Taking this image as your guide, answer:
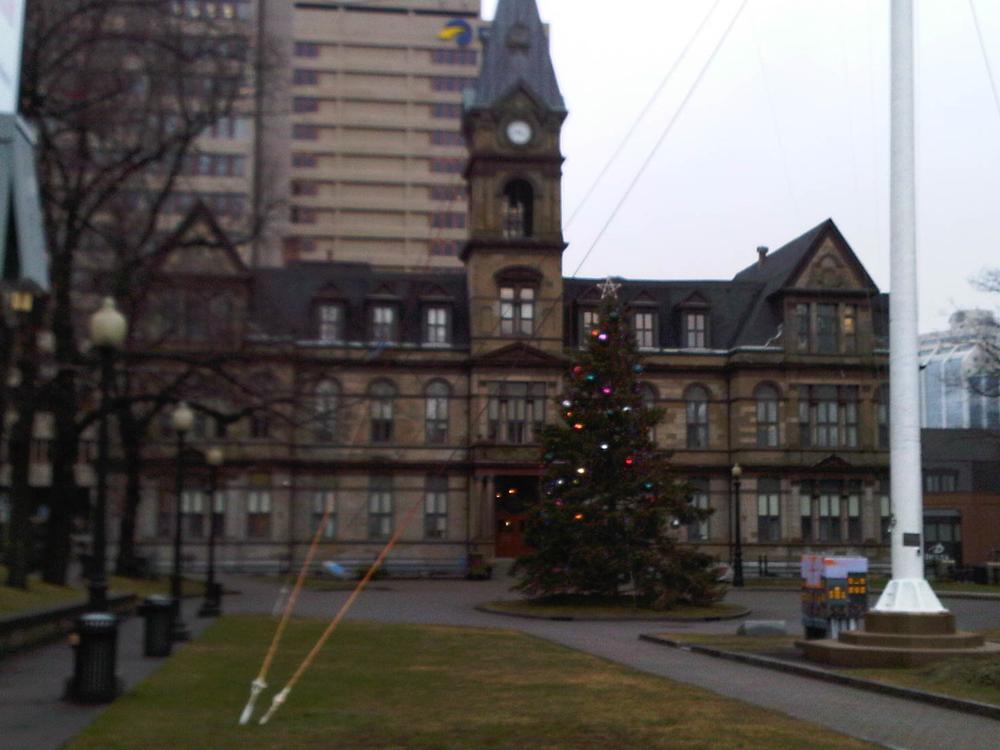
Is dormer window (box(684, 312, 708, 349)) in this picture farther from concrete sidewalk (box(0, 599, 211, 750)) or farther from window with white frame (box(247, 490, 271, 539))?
concrete sidewalk (box(0, 599, 211, 750))

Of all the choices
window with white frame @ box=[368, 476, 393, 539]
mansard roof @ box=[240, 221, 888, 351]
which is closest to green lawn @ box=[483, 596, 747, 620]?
window with white frame @ box=[368, 476, 393, 539]

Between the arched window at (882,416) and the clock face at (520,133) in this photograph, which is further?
the arched window at (882,416)

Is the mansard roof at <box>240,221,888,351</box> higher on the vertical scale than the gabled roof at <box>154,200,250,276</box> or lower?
higher

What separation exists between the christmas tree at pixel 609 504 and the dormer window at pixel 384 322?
22.5 meters

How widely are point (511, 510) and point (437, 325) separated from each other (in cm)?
934

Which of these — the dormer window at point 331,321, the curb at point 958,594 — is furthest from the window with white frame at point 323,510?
the curb at point 958,594

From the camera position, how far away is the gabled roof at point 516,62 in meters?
59.4

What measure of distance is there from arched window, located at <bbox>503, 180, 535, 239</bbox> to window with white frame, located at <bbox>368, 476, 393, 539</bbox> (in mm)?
12835

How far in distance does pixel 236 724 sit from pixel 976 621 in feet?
82.0

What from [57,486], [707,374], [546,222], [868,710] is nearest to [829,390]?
[707,374]

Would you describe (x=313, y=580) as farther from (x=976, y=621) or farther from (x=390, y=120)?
(x=976, y=621)

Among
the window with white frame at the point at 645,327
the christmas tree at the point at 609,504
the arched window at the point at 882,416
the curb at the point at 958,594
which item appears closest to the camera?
the christmas tree at the point at 609,504

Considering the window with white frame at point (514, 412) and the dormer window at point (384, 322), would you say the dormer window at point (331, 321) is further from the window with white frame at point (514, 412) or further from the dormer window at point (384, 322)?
the window with white frame at point (514, 412)

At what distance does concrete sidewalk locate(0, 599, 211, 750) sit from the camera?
12.6 meters
